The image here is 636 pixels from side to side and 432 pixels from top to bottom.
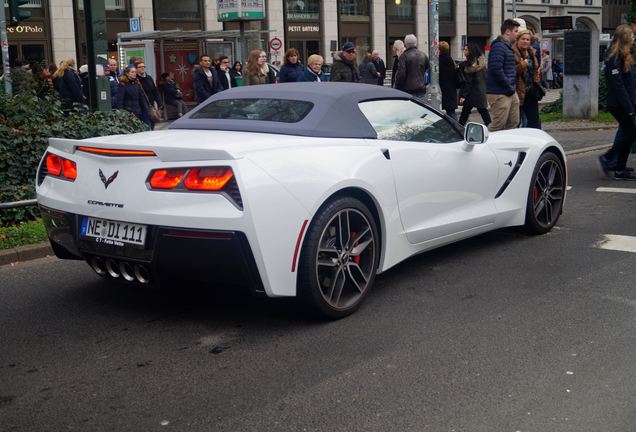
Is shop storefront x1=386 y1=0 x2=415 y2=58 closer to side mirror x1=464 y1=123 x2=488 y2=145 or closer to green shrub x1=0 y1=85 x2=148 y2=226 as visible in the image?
green shrub x1=0 y1=85 x2=148 y2=226

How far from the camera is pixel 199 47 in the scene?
89.6ft

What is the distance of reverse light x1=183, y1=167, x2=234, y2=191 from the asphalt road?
0.88 metres

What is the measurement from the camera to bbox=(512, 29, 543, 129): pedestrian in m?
11.9

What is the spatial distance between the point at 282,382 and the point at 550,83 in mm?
37163

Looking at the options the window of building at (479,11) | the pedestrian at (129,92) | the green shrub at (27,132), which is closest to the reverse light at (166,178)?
the green shrub at (27,132)

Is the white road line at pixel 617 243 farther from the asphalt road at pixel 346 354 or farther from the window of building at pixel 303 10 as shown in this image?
the window of building at pixel 303 10

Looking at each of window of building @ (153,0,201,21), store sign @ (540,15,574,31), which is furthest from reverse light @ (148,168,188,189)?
window of building @ (153,0,201,21)

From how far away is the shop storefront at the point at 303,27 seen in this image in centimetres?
4275

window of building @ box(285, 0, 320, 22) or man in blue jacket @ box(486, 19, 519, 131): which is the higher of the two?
window of building @ box(285, 0, 320, 22)

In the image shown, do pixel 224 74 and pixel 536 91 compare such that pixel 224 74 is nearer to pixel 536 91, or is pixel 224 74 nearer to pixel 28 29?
pixel 536 91

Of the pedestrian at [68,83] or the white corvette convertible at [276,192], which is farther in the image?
the pedestrian at [68,83]

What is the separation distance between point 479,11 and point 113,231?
51.3m

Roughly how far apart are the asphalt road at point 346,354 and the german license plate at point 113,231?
557mm

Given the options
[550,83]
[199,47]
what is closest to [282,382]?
[199,47]
